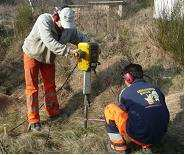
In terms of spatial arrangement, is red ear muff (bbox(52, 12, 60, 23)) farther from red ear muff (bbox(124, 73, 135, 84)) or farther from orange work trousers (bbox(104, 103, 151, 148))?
orange work trousers (bbox(104, 103, 151, 148))

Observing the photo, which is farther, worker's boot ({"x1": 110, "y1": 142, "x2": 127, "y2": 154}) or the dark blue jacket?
worker's boot ({"x1": 110, "y1": 142, "x2": 127, "y2": 154})

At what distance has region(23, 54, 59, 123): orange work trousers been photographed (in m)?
6.67

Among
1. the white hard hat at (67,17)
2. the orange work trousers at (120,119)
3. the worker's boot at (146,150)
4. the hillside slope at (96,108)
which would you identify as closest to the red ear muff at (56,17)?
the white hard hat at (67,17)

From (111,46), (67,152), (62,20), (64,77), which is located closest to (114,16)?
(111,46)

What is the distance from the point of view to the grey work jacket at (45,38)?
20.9 ft

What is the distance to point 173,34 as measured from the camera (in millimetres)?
7434

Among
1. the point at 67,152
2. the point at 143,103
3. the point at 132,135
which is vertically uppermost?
the point at 143,103

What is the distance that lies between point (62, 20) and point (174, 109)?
186 centimetres

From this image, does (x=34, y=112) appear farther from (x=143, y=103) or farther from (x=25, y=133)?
(x=143, y=103)

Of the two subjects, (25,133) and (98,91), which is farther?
(98,91)

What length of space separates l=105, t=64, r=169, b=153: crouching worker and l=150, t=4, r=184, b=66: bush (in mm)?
2068

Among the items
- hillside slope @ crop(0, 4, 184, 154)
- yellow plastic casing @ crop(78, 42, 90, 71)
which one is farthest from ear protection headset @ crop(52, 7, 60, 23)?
hillside slope @ crop(0, 4, 184, 154)

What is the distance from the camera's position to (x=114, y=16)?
33.1 feet

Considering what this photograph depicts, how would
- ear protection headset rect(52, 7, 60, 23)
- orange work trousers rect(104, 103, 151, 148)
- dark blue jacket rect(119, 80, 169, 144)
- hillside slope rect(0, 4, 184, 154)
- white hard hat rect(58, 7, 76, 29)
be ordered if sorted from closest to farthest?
dark blue jacket rect(119, 80, 169, 144) < orange work trousers rect(104, 103, 151, 148) < hillside slope rect(0, 4, 184, 154) < white hard hat rect(58, 7, 76, 29) < ear protection headset rect(52, 7, 60, 23)
